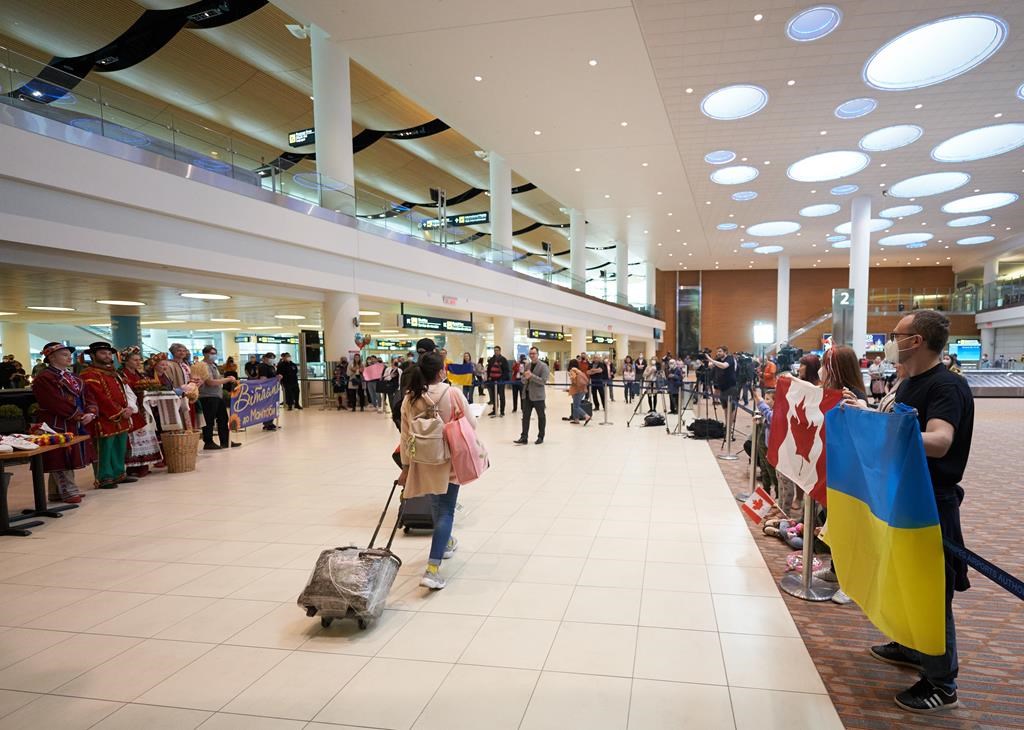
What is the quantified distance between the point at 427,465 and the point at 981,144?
2262 cm

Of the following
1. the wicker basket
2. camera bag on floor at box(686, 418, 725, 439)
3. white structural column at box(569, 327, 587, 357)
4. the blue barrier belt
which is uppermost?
white structural column at box(569, 327, 587, 357)

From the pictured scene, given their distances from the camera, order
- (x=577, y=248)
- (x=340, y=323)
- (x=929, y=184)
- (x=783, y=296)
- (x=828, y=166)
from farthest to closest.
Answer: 1. (x=783, y=296)
2. (x=577, y=248)
3. (x=929, y=184)
4. (x=828, y=166)
5. (x=340, y=323)

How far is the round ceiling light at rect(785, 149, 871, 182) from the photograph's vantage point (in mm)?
18266

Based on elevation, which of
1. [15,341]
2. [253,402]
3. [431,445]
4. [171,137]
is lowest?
[253,402]

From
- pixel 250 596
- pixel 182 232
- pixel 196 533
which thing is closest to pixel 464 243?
pixel 182 232

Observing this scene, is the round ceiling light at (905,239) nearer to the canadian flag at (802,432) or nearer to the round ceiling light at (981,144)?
the round ceiling light at (981,144)

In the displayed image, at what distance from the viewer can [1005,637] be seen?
9.47ft

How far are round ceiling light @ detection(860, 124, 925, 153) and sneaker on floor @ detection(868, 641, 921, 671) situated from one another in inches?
714

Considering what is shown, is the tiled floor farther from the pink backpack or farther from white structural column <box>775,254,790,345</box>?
white structural column <box>775,254,790,345</box>

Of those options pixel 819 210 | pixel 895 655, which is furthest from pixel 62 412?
pixel 819 210

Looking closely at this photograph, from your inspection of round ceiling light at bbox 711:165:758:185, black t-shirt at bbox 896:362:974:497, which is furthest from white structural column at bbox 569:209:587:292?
black t-shirt at bbox 896:362:974:497

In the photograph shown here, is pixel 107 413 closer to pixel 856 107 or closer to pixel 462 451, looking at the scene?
pixel 462 451

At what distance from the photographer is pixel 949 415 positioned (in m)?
2.22

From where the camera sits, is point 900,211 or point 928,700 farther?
point 900,211
